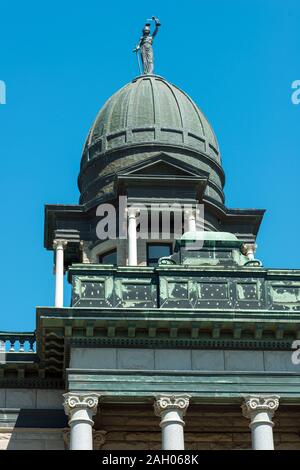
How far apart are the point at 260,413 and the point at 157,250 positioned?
11.5 meters

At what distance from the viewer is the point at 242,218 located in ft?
172

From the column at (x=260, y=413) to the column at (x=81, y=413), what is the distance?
14.4 feet

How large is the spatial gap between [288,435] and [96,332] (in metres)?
6.93

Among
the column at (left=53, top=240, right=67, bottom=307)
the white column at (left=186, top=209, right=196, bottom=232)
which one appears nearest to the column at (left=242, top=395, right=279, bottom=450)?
the column at (left=53, top=240, right=67, bottom=307)

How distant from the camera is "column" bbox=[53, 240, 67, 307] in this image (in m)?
48.3

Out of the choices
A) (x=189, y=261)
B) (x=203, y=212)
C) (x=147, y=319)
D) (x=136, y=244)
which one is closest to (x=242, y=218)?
(x=203, y=212)

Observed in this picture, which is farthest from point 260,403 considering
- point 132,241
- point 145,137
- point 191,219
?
point 145,137

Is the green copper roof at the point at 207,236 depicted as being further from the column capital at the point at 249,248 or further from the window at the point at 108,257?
the column capital at the point at 249,248

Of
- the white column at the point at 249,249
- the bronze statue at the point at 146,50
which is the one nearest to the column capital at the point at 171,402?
the white column at the point at 249,249

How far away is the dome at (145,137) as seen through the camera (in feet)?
169

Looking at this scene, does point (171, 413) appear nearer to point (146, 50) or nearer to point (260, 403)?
point (260, 403)

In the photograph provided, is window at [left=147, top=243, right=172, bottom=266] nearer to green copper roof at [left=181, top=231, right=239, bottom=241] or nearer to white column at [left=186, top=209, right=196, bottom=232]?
white column at [left=186, top=209, right=196, bottom=232]

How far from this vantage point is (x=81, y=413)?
Result: 38219 mm
